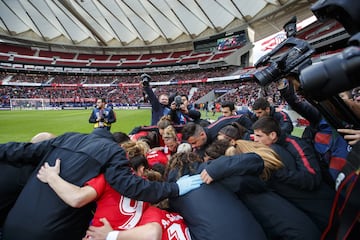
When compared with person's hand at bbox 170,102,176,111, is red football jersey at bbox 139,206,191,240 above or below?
below

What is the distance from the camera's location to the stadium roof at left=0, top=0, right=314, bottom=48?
110 ft

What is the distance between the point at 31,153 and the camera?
2.08 metres

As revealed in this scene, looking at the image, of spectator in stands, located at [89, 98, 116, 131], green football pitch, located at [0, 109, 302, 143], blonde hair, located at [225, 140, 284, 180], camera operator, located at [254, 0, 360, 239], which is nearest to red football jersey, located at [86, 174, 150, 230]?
blonde hair, located at [225, 140, 284, 180]

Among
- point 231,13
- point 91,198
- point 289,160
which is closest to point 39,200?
point 91,198

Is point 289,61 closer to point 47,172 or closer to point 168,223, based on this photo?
point 168,223

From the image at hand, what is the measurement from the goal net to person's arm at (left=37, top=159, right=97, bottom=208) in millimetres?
36400

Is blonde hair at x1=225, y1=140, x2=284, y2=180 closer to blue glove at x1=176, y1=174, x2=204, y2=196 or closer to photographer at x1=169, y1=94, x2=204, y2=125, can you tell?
blue glove at x1=176, y1=174, x2=204, y2=196

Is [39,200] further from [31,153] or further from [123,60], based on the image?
[123,60]

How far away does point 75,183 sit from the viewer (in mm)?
1746

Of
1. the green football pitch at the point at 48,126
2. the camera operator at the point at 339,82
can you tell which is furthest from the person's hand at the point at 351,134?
the green football pitch at the point at 48,126

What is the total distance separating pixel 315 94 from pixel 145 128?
4732 millimetres

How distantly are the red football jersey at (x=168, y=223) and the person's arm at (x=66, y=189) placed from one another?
48 cm

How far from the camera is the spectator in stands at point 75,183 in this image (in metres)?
1.71

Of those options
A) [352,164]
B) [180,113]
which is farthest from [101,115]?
[352,164]
